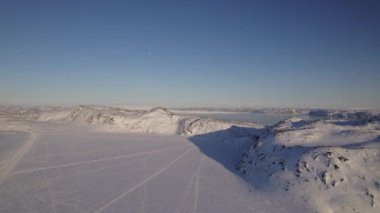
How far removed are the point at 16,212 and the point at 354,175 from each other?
12.0 m

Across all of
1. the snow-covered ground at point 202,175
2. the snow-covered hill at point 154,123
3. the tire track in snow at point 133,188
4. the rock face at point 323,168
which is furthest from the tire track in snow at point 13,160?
the rock face at point 323,168

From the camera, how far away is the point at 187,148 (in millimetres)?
22391

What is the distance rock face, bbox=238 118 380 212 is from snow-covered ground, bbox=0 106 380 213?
33mm

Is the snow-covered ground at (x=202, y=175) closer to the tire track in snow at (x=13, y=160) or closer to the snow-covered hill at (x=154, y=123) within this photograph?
the tire track in snow at (x=13, y=160)

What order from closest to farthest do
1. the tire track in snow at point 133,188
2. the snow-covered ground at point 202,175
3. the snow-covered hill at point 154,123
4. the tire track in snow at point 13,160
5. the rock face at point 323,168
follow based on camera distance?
the rock face at point 323,168
the tire track in snow at point 133,188
the snow-covered ground at point 202,175
the tire track in snow at point 13,160
the snow-covered hill at point 154,123

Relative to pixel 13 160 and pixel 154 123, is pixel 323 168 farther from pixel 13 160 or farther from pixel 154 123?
pixel 154 123

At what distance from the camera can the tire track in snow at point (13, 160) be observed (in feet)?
46.4

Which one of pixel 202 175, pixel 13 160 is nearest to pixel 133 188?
pixel 202 175

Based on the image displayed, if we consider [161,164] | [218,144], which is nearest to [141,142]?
Answer: [218,144]

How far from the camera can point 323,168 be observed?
11.3m

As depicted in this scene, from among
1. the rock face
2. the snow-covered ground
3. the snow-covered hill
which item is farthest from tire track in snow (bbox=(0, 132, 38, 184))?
the rock face

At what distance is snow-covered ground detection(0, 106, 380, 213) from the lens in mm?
10258

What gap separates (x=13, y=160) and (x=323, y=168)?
55.7 ft

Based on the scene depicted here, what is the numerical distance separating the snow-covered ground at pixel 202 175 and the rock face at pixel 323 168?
33 millimetres
